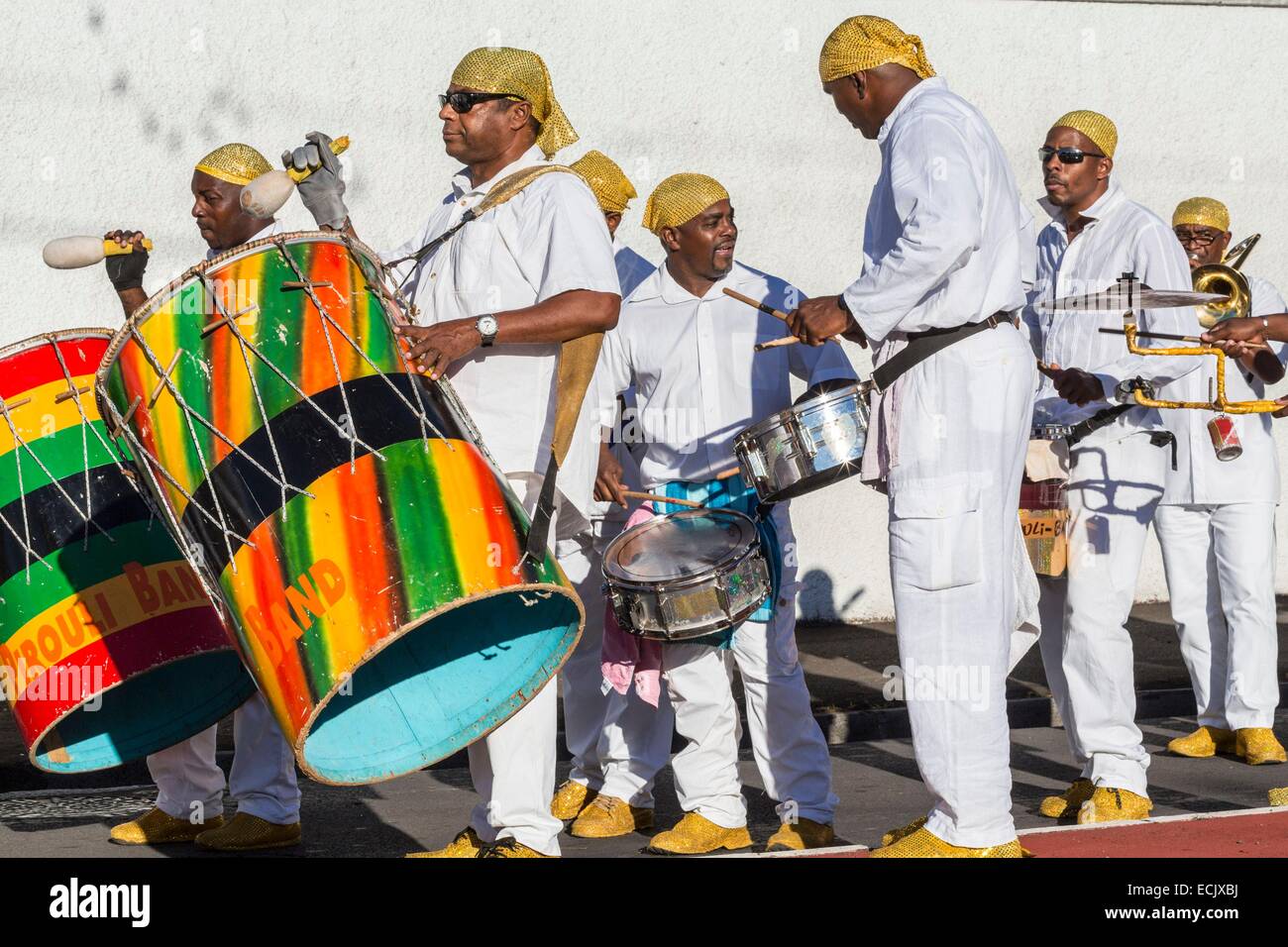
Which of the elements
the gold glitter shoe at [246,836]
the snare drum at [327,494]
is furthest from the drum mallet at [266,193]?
the gold glitter shoe at [246,836]

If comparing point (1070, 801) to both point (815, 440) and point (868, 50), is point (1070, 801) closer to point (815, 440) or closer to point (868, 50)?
point (815, 440)

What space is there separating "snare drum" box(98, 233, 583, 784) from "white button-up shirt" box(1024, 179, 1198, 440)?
2494 mm

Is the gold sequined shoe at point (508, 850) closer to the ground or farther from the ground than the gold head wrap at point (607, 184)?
closer to the ground

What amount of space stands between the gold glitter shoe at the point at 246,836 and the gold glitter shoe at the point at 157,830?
0.16 metres

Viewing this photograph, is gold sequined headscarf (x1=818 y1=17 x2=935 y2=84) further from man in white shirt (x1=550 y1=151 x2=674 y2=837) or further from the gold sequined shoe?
the gold sequined shoe

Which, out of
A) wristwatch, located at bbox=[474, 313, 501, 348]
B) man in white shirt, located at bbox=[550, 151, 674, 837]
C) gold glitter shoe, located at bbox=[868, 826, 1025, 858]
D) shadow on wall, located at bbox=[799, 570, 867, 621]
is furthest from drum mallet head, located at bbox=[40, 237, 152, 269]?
shadow on wall, located at bbox=[799, 570, 867, 621]

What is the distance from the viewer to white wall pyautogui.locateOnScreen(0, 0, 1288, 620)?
31.9ft

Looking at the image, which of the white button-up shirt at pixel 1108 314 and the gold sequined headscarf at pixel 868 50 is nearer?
the gold sequined headscarf at pixel 868 50

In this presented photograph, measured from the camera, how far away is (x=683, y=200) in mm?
6273

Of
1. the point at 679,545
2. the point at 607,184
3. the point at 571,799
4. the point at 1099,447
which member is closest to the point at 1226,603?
the point at 1099,447

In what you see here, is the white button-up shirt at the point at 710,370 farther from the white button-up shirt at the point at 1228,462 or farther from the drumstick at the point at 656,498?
the white button-up shirt at the point at 1228,462

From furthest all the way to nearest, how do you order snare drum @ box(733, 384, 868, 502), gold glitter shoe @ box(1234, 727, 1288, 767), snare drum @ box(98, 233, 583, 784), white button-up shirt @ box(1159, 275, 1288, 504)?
1. white button-up shirt @ box(1159, 275, 1288, 504)
2. gold glitter shoe @ box(1234, 727, 1288, 767)
3. snare drum @ box(733, 384, 868, 502)
4. snare drum @ box(98, 233, 583, 784)

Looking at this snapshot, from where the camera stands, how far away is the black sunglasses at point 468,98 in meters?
5.01

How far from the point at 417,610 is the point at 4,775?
13.1ft
